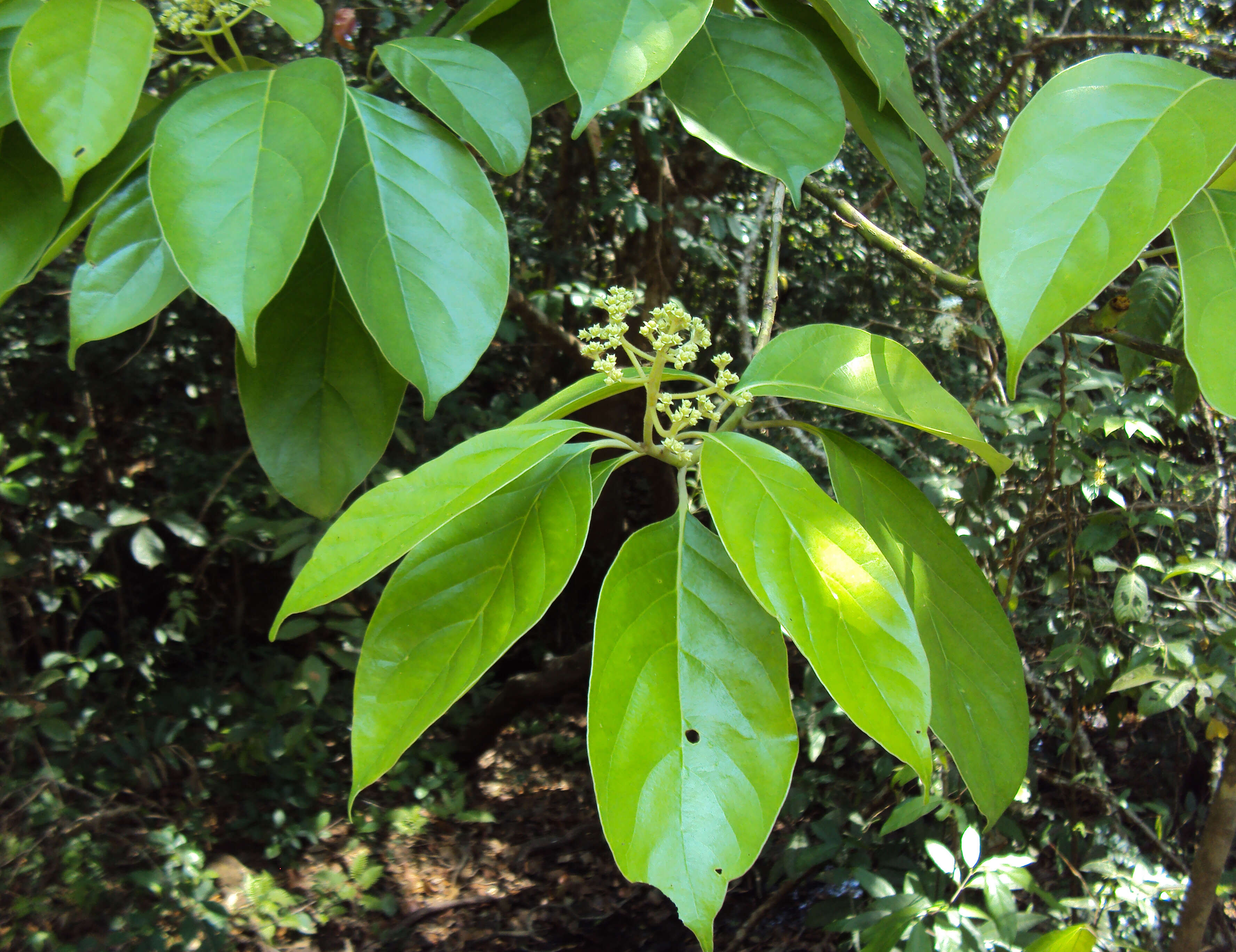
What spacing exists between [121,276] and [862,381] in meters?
0.57

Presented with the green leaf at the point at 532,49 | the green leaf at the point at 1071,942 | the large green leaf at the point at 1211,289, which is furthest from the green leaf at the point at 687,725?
the green leaf at the point at 1071,942

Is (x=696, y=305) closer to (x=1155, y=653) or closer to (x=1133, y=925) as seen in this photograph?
(x=1155, y=653)

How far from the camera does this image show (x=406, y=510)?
0.53 meters

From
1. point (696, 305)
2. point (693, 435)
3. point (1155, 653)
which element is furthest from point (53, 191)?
point (696, 305)

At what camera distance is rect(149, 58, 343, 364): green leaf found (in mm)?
537

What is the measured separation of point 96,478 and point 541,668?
1.88m

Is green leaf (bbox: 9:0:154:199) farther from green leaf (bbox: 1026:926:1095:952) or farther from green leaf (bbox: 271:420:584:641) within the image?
green leaf (bbox: 1026:926:1095:952)

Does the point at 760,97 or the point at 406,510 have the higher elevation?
the point at 760,97

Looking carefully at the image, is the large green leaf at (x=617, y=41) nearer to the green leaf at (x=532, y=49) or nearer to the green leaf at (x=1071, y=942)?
the green leaf at (x=532, y=49)

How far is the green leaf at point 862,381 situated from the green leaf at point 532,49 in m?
0.29

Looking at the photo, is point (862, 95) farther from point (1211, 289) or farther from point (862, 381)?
point (1211, 289)

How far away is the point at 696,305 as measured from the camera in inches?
135

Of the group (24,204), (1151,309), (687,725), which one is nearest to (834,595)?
(687,725)

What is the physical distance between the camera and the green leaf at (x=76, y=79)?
21.8 inches
